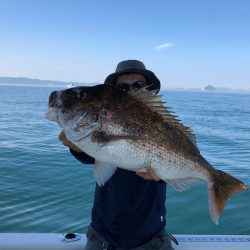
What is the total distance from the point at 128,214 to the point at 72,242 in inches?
39.5

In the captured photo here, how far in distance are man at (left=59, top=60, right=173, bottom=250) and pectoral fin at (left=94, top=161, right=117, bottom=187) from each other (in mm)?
431

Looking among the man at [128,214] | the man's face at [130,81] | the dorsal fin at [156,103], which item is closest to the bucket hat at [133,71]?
the man's face at [130,81]

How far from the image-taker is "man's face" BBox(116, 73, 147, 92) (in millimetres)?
3639

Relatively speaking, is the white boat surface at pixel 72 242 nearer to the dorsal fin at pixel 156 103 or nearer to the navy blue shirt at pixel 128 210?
the navy blue shirt at pixel 128 210

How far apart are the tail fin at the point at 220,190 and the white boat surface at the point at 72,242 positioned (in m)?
1.30

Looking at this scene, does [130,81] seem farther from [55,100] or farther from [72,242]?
[72,242]

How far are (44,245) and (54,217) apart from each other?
368 cm

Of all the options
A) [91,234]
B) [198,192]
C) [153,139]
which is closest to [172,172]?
[153,139]

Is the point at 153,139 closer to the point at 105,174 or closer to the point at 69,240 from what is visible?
the point at 105,174

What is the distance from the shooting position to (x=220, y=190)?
303 centimetres

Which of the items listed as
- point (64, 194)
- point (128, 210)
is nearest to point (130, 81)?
point (128, 210)

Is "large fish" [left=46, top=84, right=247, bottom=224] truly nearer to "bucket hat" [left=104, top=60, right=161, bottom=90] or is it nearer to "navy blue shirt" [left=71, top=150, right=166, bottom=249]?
"navy blue shirt" [left=71, top=150, right=166, bottom=249]

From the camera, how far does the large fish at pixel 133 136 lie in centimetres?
274

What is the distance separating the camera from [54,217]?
7660 mm
